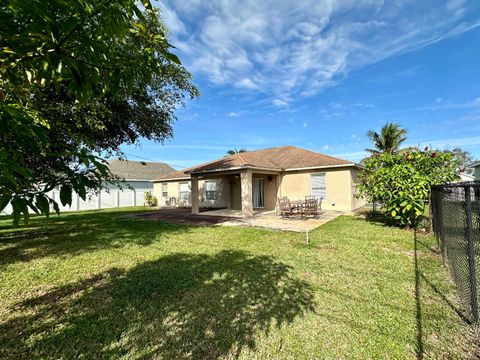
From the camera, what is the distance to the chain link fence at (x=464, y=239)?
3.39 metres

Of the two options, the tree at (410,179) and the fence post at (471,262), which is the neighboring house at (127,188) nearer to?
the tree at (410,179)

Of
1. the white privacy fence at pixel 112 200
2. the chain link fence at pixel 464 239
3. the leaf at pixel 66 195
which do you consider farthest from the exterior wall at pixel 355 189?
the white privacy fence at pixel 112 200

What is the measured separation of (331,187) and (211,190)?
968cm

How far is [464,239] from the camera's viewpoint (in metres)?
3.98

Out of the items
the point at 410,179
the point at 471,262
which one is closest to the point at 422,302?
the point at 471,262

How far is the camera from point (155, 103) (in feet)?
33.0

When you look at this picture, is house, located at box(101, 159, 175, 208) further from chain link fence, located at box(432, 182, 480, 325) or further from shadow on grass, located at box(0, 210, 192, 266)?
chain link fence, located at box(432, 182, 480, 325)

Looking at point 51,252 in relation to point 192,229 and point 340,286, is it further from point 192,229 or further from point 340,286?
point 340,286

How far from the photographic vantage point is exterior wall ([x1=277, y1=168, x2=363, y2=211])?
14.9 metres

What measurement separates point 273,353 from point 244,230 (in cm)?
727

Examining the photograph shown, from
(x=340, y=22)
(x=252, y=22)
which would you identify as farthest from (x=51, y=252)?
(x=340, y=22)

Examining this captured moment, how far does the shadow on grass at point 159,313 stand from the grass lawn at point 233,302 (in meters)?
0.02

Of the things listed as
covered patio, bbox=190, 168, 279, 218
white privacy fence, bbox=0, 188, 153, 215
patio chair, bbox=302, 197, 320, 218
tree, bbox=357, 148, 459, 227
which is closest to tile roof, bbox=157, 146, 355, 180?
covered patio, bbox=190, 168, 279, 218

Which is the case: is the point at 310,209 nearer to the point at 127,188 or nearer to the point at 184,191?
the point at 184,191
